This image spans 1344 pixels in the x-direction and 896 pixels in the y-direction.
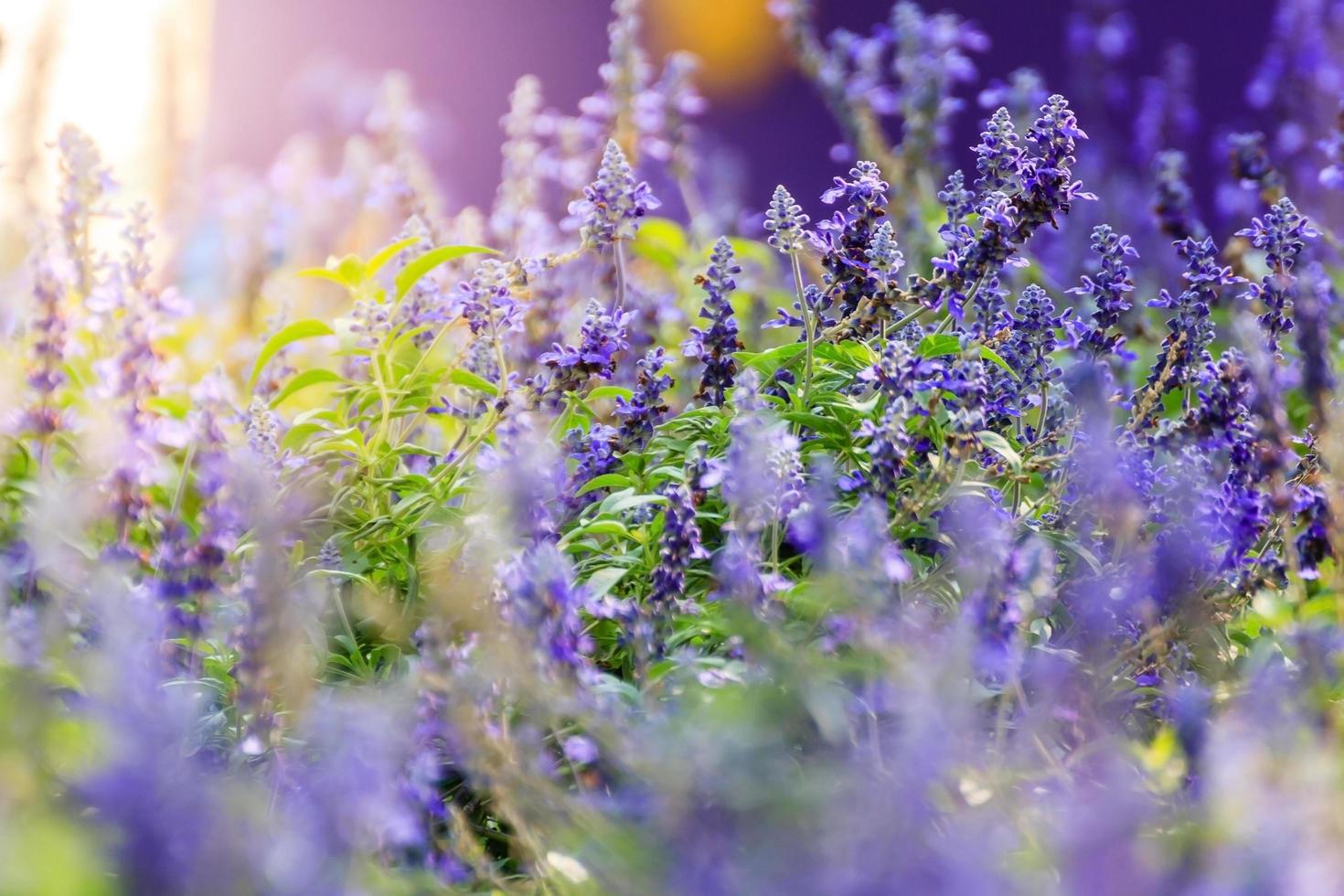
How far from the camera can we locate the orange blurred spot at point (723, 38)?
266 inches

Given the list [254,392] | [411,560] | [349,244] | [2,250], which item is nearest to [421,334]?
[254,392]

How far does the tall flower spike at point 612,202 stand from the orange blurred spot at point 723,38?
457 centimetres

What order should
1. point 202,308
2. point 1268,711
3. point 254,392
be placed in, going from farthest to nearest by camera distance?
point 202,308 < point 254,392 < point 1268,711

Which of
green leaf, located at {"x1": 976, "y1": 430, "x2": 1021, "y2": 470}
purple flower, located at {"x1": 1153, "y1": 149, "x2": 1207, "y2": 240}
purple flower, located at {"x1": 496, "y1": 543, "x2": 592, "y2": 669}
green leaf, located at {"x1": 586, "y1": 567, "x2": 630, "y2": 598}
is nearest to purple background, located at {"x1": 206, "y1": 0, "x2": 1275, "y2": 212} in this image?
purple flower, located at {"x1": 1153, "y1": 149, "x2": 1207, "y2": 240}

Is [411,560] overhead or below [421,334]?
below

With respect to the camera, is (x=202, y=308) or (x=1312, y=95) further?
(x=202, y=308)

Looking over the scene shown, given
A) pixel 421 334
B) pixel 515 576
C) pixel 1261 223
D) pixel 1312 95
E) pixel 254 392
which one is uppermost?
pixel 1312 95

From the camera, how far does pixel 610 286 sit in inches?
134

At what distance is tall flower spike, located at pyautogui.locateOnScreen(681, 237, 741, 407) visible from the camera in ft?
7.00

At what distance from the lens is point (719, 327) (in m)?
2.17

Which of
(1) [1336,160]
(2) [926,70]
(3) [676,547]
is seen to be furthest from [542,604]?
(2) [926,70]

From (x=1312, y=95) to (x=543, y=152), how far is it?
7.73 ft

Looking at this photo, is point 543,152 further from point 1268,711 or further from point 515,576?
point 1268,711

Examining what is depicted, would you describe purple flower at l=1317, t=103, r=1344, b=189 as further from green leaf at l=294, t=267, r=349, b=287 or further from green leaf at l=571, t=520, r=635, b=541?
green leaf at l=294, t=267, r=349, b=287
